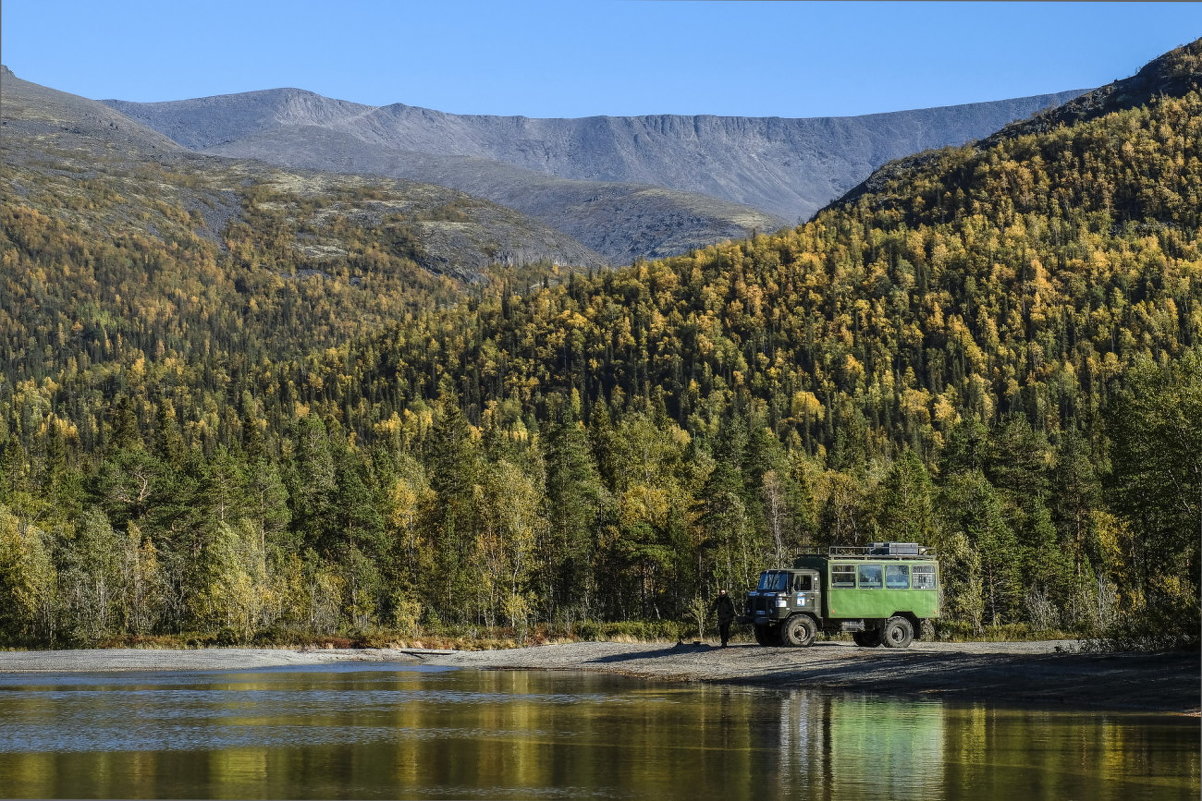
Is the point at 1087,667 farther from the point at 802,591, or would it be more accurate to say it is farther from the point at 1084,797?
the point at 1084,797

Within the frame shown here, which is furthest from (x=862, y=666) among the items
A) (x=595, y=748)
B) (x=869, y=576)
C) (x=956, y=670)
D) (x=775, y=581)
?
(x=595, y=748)

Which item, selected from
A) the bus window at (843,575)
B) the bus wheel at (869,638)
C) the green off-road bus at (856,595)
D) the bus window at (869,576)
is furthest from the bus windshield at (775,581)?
the bus wheel at (869,638)

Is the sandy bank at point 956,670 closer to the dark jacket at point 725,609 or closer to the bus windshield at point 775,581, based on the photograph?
the dark jacket at point 725,609

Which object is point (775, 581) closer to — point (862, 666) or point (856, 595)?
point (856, 595)

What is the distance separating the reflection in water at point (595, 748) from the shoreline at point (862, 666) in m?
2.75

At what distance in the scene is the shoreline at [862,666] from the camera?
145 ft

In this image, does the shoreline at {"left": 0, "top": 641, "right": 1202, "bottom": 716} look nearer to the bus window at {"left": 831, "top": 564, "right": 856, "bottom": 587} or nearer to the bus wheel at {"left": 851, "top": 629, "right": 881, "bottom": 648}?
the bus wheel at {"left": 851, "top": 629, "right": 881, "bottom": 648}

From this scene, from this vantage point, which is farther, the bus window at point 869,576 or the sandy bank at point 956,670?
the bus window at point 869,576

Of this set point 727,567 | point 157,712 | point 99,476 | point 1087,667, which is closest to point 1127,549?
point 727,567

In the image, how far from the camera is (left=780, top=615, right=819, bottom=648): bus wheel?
62.2 meters

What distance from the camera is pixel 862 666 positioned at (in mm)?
54500

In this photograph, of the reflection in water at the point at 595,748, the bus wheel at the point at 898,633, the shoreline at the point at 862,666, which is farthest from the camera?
the bus wheel at the point at 898,633

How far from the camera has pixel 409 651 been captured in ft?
291

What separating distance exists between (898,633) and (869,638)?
1406 millimetres
